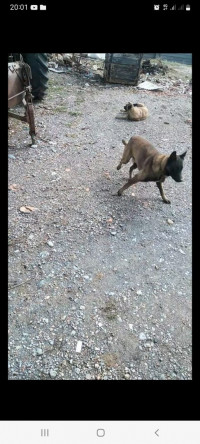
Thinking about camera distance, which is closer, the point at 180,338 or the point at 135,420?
the point at 135,420

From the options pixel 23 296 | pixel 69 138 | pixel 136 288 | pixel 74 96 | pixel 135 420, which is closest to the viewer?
pixel 135 420

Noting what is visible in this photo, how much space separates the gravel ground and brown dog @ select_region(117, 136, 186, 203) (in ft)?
1.57

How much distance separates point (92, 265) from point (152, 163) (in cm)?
158

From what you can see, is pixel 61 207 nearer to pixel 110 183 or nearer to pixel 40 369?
pixel 110 183

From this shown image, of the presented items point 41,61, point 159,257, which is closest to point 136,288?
point 159,257

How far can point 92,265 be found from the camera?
3152 mm

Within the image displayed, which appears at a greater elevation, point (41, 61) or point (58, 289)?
point (41, 61)

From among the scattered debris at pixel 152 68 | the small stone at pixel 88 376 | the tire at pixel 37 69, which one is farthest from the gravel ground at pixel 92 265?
the scattered debris at pixel 152 68

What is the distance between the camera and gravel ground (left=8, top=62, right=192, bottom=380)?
236cm

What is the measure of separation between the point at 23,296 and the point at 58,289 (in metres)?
0.35

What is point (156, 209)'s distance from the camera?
4.08 metres

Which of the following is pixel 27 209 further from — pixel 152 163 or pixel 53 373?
pixel 53 373

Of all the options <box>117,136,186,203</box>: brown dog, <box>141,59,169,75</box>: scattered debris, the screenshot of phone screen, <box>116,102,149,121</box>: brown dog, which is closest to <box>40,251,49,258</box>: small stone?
the screenshot of phone screen

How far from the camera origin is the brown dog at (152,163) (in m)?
3.45
